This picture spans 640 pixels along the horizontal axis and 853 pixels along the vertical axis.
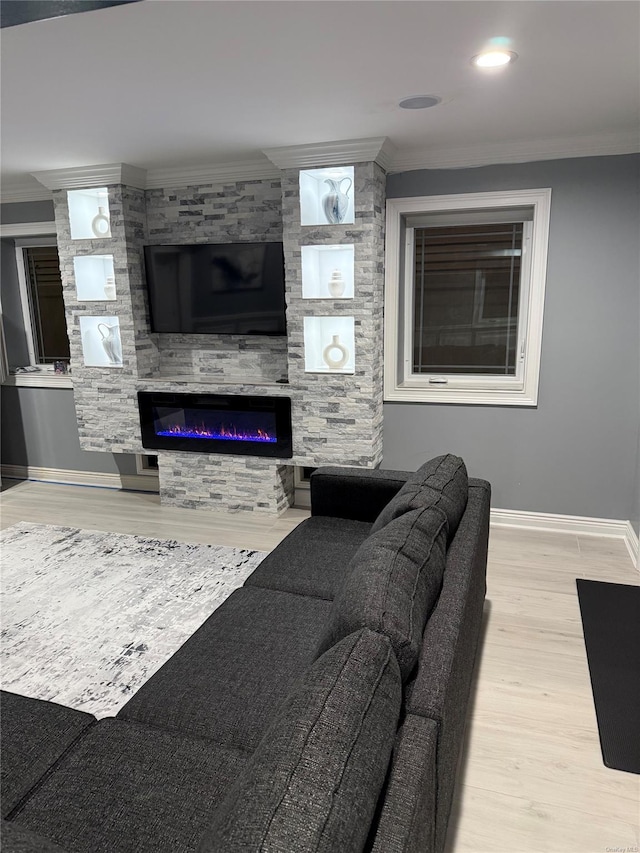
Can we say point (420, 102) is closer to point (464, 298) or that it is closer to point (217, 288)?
point (464, 298)

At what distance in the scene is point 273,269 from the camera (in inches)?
160

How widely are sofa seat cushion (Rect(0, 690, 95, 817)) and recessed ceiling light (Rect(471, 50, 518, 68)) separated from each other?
2570 millimetres

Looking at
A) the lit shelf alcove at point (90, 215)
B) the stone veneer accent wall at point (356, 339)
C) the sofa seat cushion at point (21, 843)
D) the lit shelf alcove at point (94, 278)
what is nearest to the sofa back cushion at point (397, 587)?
the sofa seat cushion at point (21, 843)

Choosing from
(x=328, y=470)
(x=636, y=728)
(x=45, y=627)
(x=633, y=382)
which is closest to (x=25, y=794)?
(x=45, y=627)

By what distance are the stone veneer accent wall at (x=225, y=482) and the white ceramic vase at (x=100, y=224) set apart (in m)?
1.69

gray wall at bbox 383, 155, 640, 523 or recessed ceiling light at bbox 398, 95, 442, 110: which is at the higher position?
recessed ceiling light at bbox 398, 95, 442, 110

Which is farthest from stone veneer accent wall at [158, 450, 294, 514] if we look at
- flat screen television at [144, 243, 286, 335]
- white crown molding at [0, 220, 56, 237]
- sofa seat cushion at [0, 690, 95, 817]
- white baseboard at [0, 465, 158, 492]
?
sofa seat cushion at [0, 690, 95, 817]

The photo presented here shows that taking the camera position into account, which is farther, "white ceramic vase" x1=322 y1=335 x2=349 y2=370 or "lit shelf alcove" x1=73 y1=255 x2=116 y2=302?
"lit shelf alcove" x1=73 y1=255 x2=116 y2=302

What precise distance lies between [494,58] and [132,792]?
8.54 ft

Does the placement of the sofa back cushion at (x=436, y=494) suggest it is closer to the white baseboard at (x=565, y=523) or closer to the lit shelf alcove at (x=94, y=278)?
the white baseboard at (x=565, y=523)

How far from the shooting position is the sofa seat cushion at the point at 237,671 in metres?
1.60

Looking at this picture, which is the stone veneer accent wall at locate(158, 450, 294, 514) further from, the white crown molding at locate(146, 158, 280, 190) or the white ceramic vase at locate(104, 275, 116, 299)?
the white crown molding at locate(146, 158, 280, 190)

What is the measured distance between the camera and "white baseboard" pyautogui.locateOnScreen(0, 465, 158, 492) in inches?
195

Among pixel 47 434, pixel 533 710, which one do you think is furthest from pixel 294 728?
pixel 47 434
